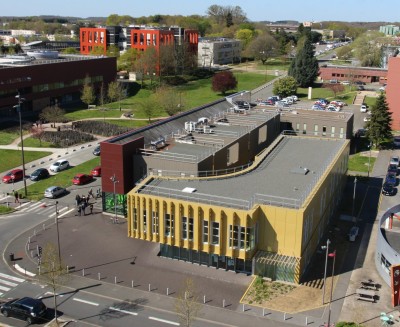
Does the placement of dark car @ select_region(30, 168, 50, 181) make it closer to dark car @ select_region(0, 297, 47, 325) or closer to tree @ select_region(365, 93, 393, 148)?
dark car @ select_region(0, 297, 47, 325)

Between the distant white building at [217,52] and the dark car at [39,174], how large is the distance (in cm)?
9537

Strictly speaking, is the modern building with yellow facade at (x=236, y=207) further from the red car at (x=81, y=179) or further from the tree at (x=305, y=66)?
the tree at (x=305, y=66)

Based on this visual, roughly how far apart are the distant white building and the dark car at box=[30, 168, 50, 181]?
95.4 metres

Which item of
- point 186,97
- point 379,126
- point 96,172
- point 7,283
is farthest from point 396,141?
point 7,283

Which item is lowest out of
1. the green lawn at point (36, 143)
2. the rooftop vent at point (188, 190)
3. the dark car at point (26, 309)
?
the dark car at point (26, 309)

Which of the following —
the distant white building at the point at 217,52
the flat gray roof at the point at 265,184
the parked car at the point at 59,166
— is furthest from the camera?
the distant white building at the point at 217,52

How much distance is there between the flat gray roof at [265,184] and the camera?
3775cm

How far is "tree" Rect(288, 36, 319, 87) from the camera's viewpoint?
388ft

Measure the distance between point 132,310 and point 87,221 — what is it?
16323mm

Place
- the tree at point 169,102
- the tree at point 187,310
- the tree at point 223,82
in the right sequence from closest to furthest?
the tree at point 187,310 → the tree at point 169,102 → the tree at point 223,82

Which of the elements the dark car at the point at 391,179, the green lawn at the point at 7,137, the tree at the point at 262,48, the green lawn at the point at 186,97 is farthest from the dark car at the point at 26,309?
the tree at the point at 262,48

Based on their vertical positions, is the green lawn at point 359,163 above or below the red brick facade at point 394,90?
below

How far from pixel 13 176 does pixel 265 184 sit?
32351mm

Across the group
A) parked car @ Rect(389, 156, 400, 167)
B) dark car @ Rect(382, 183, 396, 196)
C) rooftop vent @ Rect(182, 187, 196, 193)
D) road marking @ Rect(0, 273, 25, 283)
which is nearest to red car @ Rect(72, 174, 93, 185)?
road marking @ Rect(0, 273, 25, 283)
